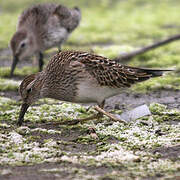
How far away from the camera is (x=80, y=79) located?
621cm

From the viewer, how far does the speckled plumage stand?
6207 mm

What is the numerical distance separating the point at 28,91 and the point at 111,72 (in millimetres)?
1208

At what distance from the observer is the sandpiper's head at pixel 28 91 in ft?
20.7

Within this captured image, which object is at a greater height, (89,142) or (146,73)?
(146,73)

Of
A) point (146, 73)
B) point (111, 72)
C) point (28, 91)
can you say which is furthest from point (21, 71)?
point (146, 73)

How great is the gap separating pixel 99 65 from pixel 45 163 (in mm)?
2019

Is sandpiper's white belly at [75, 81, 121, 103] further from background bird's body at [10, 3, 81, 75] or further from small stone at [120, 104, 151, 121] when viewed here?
background bird's body at [10, 3, 81, 75]

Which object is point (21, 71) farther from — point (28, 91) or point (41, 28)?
point (28, 91)

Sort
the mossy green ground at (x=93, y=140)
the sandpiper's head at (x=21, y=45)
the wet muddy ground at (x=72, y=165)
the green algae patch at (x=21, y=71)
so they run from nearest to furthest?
the wet muddy ground at (x=72, y=165) → the mossy green ground at (x=93, y=140) → the sandpiper's head at (x=21, y=45) → the green algae patch at (x=21, y=71)

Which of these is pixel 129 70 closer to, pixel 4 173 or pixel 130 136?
pixel 130 136

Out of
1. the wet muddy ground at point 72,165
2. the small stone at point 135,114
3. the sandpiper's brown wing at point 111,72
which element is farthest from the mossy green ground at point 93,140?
the sandpiper's brown wing at point 111,72

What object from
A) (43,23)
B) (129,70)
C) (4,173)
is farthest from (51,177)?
(43,23)

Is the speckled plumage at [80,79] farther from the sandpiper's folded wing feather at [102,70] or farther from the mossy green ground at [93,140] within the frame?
the mossy green ground at [93,140]

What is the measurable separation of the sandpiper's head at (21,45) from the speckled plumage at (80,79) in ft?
Result: 11.3
